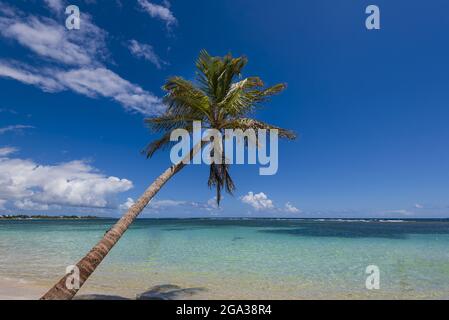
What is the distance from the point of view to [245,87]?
8969mm

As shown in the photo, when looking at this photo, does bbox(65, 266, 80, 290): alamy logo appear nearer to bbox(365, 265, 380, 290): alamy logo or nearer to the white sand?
the white sand

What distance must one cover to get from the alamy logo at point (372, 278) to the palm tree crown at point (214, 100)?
22.0 ft

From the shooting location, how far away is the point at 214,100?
8641 millimetres

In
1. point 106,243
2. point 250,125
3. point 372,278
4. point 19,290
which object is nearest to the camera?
point 106,243

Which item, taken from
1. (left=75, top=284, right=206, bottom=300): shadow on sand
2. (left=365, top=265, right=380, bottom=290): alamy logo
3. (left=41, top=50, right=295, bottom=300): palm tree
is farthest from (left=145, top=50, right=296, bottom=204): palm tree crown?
(left=365, top=265, right=380, bottom=290): alamy logo

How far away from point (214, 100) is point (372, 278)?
9731 millimetres

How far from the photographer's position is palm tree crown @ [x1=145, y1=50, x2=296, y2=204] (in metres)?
8.44

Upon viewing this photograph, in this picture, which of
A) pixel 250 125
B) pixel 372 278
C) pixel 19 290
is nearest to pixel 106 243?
pixel 250 125

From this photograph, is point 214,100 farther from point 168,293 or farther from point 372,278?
point 372,278

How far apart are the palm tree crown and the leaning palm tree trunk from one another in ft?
5.28
